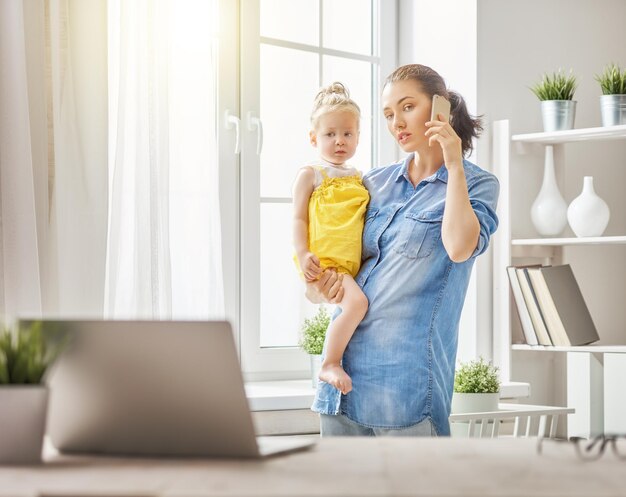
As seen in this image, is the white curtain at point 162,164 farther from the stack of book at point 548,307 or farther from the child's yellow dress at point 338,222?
the stack of book at point 548,307

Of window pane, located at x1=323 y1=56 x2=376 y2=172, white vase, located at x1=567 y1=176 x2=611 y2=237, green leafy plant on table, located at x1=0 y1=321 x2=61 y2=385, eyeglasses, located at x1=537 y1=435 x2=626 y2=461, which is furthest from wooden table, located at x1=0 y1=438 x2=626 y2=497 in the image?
window pane, located at x1=323 y1=56 x2=376 y2=172

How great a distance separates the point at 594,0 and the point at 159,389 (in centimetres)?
283

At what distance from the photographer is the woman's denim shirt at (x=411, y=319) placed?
1978 mm

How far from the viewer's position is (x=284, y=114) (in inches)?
125

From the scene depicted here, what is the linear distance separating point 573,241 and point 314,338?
0.91 m

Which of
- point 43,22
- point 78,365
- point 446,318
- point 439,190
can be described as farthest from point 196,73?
point 78,365

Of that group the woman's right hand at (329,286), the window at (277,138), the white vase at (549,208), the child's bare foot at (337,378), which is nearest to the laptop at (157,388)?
the child's bare foot at (337,378)

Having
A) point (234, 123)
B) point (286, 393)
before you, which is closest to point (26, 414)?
point (286, 393)

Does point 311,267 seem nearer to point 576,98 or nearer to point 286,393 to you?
point 286,393

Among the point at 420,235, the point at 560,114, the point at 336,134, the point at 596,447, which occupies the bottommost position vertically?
the point at 596,447

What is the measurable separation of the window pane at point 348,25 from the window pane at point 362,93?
0.06m

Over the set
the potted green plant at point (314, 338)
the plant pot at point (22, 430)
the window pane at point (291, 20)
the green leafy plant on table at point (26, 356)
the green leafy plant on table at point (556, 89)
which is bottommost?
the potted green plant at point (314, 338)

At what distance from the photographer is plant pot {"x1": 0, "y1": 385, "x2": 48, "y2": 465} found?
115 centimetres

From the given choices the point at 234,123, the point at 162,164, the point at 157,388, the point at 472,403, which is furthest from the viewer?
the point at 234,123
